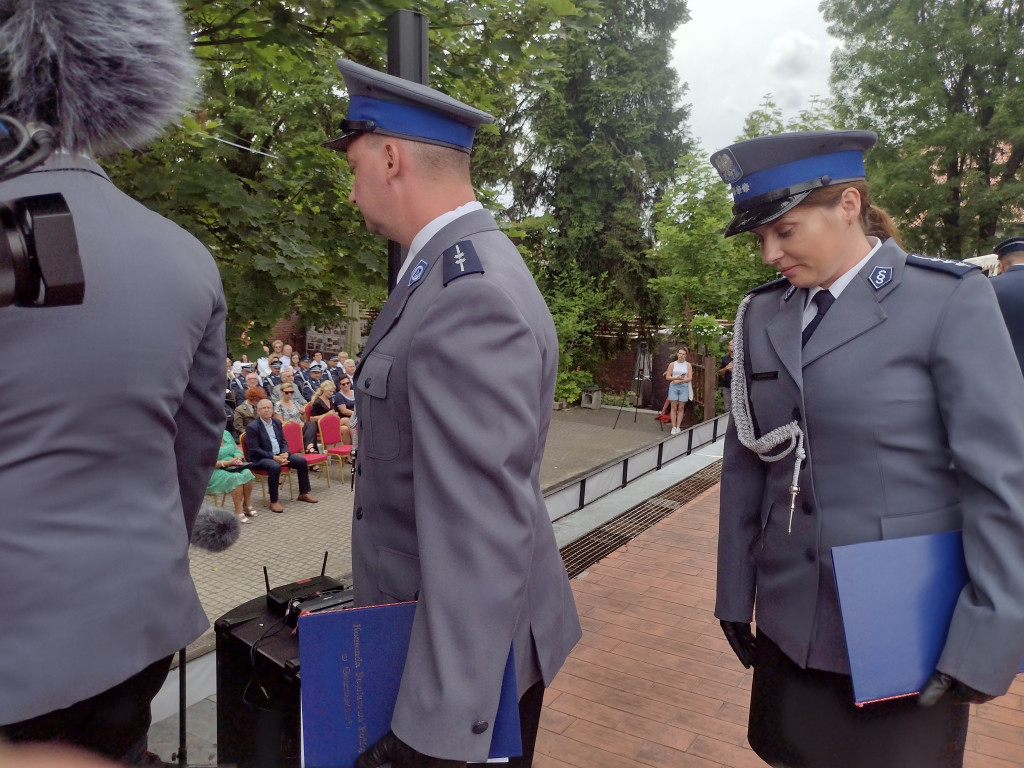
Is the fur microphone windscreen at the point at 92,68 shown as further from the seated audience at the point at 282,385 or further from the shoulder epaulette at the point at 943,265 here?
the seated audience at the point at 282,385

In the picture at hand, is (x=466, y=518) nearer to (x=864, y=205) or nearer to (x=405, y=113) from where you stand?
(x=405, y=113)

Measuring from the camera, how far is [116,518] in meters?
1.42

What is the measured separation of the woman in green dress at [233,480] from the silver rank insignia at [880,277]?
7.57m

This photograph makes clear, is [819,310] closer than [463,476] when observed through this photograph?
No

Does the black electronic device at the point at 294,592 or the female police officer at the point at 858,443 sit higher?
the female police officer at the point at 858,443

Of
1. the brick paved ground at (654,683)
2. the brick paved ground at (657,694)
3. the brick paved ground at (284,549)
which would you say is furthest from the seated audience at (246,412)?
the brick paved ground at (657,694)

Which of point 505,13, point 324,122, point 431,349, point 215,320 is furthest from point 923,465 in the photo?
point 324,122

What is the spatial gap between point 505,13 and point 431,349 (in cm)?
374

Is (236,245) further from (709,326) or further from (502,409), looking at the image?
(709,326)

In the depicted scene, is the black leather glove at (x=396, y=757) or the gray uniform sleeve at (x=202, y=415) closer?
the black leather glove at (x=396, y=757)

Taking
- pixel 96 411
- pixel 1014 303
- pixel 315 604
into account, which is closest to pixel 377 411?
pixel 96 411

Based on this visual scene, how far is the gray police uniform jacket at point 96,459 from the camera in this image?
130 cm

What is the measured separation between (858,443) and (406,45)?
1.97 metres

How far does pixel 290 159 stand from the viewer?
5.97 meters
